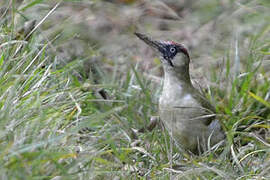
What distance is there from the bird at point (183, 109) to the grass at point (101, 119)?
0.10 m

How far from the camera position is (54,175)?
2.92 meters

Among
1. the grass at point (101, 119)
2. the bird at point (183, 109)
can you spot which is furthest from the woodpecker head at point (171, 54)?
the grass at point (101, 119)

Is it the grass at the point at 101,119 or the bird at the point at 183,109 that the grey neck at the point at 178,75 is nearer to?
the bird at the point at 183,109

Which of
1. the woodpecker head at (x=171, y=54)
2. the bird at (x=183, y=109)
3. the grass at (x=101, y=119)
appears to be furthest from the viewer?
the woodpecker head at (x=171, y=54)

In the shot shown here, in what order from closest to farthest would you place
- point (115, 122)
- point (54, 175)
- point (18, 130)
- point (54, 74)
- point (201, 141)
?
point (54, 175), point (18, 130), point (54, 74), point (201, 141), point (115, 122)

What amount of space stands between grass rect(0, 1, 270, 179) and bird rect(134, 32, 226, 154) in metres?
0.10

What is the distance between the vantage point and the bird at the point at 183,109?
172 inches

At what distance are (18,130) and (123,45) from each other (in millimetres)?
3676

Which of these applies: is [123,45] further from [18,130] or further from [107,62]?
[18,130]

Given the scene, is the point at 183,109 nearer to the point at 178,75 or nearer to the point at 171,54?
the point at 178,75

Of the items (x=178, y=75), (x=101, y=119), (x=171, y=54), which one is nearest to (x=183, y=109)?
(x=178, y=75)

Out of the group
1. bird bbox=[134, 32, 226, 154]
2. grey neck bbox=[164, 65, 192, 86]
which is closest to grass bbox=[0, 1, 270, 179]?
bird bbox=[134, 32, 226, 154]

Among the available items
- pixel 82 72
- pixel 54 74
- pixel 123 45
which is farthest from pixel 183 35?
pixel 54 74

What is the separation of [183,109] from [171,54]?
476mm
